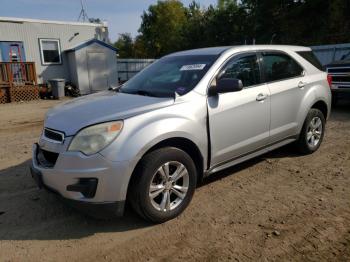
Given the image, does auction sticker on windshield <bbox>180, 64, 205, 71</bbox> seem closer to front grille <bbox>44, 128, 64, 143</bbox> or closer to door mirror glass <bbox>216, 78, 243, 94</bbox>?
door mirror glass <bbox>216, 78, 243, 94</bbox>

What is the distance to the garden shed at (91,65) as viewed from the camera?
18156 mm

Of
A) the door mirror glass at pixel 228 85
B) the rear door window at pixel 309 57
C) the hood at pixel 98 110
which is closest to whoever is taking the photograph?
the hood at pixel 98 110

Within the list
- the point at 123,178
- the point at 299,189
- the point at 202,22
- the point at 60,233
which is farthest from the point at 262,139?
the point at 202,22

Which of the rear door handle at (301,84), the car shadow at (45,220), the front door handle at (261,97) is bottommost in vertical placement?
the car shadow at (45,220)

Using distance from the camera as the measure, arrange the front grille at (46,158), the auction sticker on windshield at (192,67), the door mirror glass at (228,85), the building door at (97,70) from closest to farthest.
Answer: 1. the front grille at (46,158)
2. the door mirror glass at (228,85)
3. the auction sticker on windshield at (192,67)
4. the building door at (97,70)

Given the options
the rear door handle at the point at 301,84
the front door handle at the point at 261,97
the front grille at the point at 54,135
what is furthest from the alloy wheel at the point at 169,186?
the rear door handle at the point at 301,84

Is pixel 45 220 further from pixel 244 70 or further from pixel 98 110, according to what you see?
pixel 244 70

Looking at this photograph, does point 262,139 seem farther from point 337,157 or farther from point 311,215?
point 337,157

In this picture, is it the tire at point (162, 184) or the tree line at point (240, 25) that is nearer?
the tire at point (162, 184)

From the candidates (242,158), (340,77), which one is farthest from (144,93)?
(340,77)

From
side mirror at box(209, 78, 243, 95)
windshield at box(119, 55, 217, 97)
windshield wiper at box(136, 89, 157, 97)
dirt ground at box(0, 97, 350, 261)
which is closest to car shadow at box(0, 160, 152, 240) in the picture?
dirt ground at box(0, 97, 350, 261)

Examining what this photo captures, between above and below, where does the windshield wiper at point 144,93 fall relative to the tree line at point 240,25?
below

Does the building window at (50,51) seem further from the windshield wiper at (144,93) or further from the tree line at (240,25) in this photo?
the windshield wiper at (144,93)

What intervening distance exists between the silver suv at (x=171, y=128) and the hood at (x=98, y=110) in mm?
12
